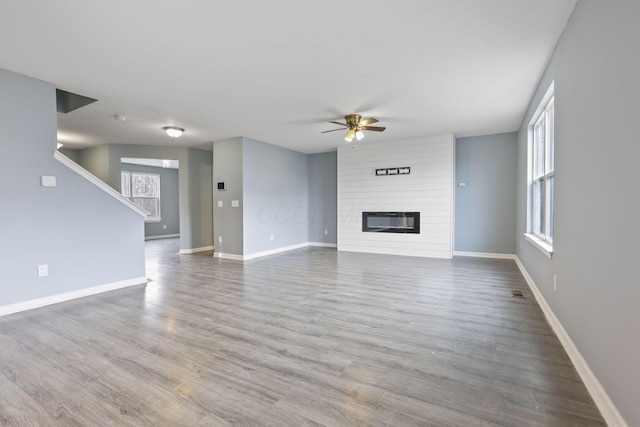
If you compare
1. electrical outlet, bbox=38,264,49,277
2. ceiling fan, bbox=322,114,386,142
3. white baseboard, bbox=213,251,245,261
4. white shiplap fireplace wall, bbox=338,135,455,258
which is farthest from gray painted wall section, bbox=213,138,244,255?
electrical outlet, bbox=38,264,49,277

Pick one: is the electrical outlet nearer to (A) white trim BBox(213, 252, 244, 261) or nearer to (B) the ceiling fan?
(A) white trim BBox(213, 252, 244, 261)

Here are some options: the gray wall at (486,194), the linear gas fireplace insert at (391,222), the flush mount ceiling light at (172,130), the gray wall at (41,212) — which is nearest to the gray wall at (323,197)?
the linear gas fireplace insert at (391,222)

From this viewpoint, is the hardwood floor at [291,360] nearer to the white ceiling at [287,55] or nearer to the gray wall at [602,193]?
the gray wall at [602,193]

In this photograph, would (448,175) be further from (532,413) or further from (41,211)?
(41,211)

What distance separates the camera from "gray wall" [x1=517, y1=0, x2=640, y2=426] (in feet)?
4.59

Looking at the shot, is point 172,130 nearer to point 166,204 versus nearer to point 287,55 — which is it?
point 287,55

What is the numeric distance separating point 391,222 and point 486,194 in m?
2.06

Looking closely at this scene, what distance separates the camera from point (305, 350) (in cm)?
239

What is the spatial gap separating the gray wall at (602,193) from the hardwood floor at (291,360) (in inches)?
14.3

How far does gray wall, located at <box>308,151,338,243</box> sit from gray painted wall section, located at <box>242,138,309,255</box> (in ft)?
0.57

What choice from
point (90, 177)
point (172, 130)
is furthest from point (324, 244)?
point (90, 177)

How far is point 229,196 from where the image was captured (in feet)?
21.9

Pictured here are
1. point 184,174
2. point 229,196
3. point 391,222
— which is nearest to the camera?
point 229,196

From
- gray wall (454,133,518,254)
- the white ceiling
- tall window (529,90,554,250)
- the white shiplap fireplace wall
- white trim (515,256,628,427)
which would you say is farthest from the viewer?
the white shiplap fireplace wall
